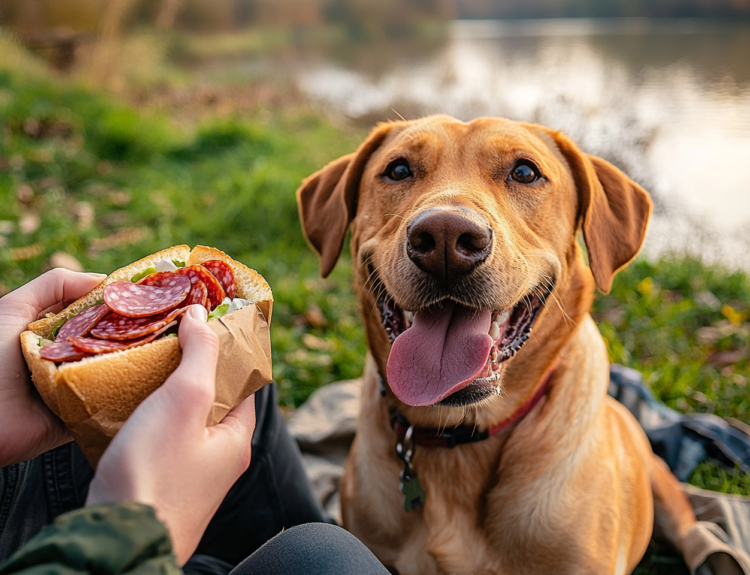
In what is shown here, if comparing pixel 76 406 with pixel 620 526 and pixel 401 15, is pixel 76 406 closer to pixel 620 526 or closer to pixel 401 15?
pixel 620 526

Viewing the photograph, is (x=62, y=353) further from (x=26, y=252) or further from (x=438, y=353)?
(x=26, y=252)

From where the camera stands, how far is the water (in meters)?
6.71

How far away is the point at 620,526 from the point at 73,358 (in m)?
1.97

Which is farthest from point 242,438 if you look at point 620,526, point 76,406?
point 620,526

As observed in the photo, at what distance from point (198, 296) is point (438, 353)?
2.69ft

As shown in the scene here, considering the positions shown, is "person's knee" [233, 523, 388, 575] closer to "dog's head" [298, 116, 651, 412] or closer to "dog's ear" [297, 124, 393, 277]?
"dog's head" [298, 116, 651, 412]

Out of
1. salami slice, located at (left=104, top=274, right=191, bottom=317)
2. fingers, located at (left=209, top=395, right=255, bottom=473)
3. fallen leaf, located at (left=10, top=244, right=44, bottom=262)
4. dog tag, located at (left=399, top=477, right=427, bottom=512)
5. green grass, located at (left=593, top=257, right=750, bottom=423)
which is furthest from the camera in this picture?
fallen leaf, located at (left=10, top=244, right=44, bottom=262)

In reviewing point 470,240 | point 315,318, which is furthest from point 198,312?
point 315,318

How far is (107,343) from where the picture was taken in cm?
150

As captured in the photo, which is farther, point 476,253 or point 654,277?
point 654,277

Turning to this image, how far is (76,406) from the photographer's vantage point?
1380mm

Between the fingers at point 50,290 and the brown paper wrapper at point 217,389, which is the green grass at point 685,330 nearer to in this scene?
the brown paper wrapper at point 217,389

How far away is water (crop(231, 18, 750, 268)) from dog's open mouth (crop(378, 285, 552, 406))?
195cm

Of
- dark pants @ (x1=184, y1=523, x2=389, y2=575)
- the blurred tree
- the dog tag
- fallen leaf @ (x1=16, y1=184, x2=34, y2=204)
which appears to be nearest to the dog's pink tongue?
the dog tag
